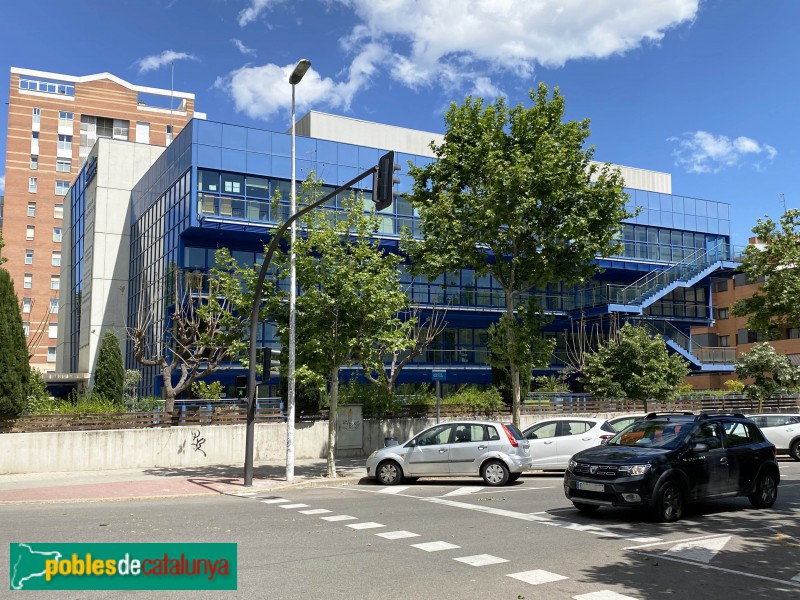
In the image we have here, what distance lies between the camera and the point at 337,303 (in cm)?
1847

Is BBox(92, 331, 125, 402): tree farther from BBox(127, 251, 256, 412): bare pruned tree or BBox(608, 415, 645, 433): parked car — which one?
BBox(608, 415, 645, 433): parked car

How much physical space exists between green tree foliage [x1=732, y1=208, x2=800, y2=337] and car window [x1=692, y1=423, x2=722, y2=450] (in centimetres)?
1561

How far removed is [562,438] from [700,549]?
9868 mm

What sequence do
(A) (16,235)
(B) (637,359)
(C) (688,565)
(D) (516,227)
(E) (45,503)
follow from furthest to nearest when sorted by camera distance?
(A) (16,235)
(B) (637,359)
(D) (516,227)
(E) (45,503)
(C) (688,565)

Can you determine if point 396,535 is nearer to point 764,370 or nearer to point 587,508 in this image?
point 587,508

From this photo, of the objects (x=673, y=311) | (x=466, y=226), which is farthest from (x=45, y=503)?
(x=673, y=311)

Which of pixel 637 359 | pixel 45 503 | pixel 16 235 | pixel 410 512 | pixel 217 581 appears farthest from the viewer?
pixel 16 235

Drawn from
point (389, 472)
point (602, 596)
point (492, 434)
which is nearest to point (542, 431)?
point (492, 434)

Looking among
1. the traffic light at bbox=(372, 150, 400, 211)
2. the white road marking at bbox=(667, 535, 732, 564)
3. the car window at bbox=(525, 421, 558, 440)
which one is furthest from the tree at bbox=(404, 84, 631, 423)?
the white road marking at bbox=(667, 535, 732, 564)

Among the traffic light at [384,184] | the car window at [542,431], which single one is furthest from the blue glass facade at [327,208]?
the traffic light at [384,184]

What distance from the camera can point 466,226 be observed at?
22.4m

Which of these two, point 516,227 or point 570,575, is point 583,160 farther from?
point 570,575

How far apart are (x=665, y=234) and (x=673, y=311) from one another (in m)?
5.41

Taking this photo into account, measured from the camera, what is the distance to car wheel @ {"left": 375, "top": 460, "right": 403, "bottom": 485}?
56.4 feet
